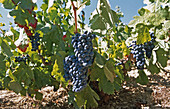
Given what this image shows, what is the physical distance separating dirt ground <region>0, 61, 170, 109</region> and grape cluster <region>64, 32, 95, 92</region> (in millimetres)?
1332

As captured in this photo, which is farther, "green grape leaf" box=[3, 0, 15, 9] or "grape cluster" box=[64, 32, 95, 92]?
"green grape leaf" box=[3, 0, 15, 9]

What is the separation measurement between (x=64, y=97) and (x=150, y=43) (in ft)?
7.11

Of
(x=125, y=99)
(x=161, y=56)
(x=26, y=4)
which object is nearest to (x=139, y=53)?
(x=161, y=56)

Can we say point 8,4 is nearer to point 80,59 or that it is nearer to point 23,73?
point 23,73

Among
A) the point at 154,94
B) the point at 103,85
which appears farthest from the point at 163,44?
the point at 154,94

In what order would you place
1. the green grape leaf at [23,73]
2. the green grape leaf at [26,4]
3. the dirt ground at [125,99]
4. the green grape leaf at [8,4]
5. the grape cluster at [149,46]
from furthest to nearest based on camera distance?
the dirt ground at [125,99], the green grape leaf at [23,73], the grape cluster at [149,46], the green grape leaf at [8,4], the green grape leaf at [26,4]

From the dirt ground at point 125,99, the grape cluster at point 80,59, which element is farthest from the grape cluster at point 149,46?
the dirt ground at point 125,99

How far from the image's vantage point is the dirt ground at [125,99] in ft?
9.86

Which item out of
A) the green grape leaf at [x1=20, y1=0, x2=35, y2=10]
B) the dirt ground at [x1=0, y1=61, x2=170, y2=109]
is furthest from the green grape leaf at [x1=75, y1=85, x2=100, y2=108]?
the green grape leaf at [x1=20, y1=0, x2=35, y2=10]

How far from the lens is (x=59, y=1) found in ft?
8.17

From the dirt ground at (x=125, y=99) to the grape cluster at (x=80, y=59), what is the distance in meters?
1.33

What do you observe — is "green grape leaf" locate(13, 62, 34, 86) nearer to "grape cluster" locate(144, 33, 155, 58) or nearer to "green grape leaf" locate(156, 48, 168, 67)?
"grape cluster" locate(144, 33, 155, 58)

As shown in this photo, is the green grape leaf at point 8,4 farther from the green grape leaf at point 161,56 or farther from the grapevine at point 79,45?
the green grape leaf at point 161,56

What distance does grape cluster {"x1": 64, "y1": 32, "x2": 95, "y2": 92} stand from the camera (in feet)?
5.70
